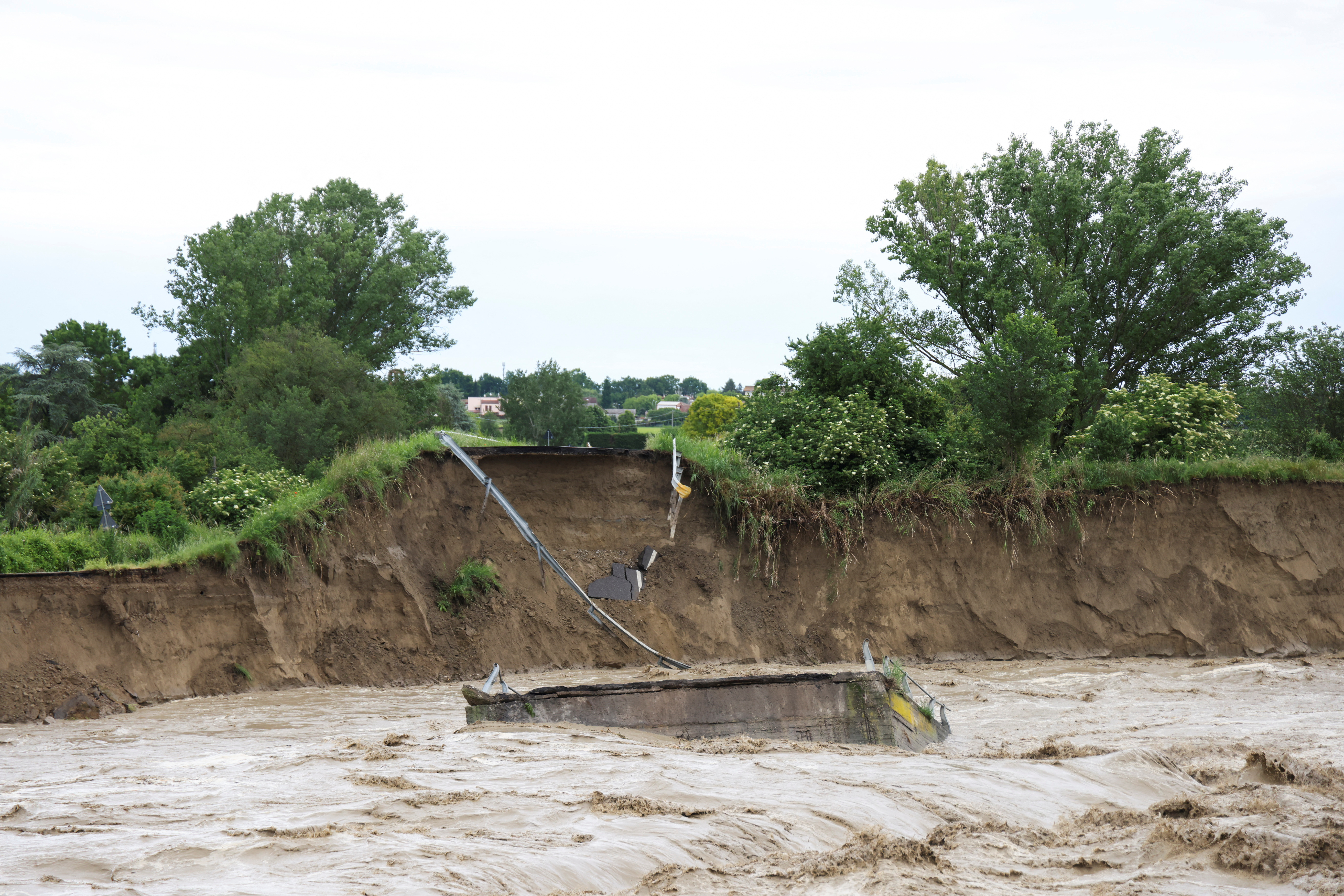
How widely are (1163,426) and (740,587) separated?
29.8 feet

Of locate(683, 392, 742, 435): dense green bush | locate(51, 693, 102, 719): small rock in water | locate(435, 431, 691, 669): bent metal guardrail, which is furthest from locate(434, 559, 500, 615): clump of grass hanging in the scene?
locate(683, 392, 742, 435): dense green bush

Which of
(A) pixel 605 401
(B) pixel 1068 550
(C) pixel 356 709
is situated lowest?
→ (C) pixel 356 709

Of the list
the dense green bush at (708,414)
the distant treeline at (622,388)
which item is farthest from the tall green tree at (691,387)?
the dense green bush at (708,414)

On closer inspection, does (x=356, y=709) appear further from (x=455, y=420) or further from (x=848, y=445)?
(x=455, y=420)

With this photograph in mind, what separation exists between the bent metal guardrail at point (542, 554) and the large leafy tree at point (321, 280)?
19.9 m

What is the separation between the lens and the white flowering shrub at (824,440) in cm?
1627

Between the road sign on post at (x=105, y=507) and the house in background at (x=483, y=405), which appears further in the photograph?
the house in background at (x=483, y=405)

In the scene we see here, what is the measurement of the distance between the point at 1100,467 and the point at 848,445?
14.0 ft

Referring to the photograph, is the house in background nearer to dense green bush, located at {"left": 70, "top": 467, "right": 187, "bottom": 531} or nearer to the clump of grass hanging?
dense green bush, located at {"left": 70, "top": 467, "right": 187, "bottom": 531}

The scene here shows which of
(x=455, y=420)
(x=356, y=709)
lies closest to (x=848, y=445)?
(x=356, y=709)

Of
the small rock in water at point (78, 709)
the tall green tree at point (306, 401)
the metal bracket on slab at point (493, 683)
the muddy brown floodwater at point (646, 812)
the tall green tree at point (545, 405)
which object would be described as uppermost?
the tall green tree at point (545, 405)

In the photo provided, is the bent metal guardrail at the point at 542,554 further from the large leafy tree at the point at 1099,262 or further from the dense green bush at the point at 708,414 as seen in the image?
the dense green bush at the point at 708,414

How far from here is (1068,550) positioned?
16188 millimetres

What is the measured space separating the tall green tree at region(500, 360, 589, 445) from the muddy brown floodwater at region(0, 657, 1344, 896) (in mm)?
40517
